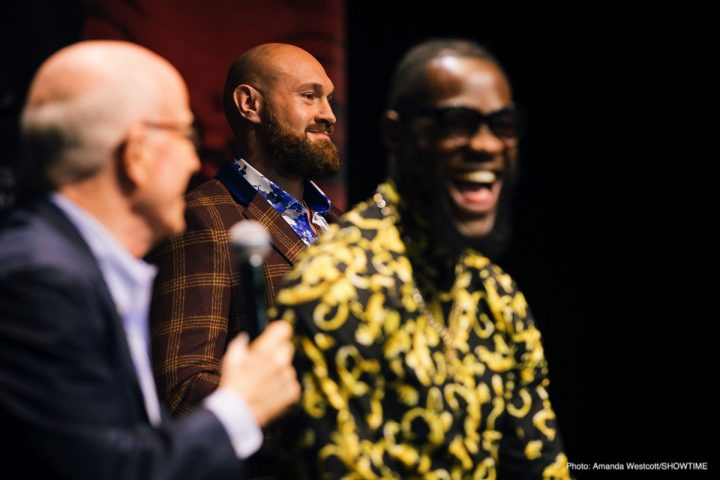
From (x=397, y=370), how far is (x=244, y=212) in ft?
3.84

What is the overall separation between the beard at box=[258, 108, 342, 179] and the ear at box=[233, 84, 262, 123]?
56mm

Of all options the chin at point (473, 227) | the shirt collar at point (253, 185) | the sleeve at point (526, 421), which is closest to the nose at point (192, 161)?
A: the chin at point (473, 227)

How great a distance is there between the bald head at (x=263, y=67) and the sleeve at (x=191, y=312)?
1.56 ft

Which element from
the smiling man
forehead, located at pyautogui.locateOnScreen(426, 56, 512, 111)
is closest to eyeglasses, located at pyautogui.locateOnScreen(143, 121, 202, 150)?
forehead, located at pyautogui.locateOnScreen(426, 56, 512, 111)

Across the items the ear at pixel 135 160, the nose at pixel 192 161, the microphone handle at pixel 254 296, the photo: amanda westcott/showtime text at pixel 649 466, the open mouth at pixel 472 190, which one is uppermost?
the ear at pixel 135 160

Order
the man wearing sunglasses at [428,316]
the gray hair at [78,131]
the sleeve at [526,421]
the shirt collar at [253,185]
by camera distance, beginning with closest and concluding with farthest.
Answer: the gray hair at [78,131] → the man wearing sunglasses at [428,316] → the sleeve at [526,421] → the shirt collar at [253,185]

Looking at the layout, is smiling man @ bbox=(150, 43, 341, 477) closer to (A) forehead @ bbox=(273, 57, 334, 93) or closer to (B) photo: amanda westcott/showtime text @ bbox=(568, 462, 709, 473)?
(A) forehead @ bbox=(273, 57, 334, 93)

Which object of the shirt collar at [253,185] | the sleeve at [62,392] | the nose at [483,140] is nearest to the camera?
the sleeve at [62,392]

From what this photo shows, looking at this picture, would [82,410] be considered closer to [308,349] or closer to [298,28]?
[308,349]

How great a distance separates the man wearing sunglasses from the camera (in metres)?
1.69

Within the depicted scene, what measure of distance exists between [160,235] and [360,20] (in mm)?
2132

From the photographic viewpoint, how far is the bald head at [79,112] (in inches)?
62.6

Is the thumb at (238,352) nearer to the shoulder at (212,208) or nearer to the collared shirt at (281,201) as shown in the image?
the shoulder at (212,208)

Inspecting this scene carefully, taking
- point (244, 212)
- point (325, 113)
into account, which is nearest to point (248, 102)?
point (325, 113)
